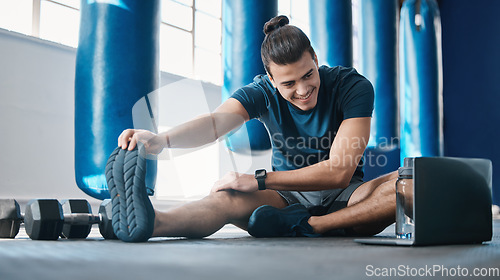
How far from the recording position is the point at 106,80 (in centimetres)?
184

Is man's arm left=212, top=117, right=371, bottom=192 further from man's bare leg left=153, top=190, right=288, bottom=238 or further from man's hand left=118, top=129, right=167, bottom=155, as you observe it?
man's hand left=118, top=129, right=167, bottom=155

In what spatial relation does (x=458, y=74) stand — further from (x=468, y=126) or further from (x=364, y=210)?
(x=364, y=210)

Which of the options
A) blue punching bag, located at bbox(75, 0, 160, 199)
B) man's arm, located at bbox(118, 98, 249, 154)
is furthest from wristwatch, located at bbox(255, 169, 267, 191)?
blue punching bag, located at bbox(75, 0, 160, 199)

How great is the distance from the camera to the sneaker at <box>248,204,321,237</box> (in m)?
1.35

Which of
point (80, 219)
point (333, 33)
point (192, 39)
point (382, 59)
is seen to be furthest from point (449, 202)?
point (192, 39)

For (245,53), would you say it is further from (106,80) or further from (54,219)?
(54,219)

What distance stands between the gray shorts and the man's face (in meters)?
0.28

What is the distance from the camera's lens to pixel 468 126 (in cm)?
593

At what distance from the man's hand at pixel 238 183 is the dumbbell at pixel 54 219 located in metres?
0.31

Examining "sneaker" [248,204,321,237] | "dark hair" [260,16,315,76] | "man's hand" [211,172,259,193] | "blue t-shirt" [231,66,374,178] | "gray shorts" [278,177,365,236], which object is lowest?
"sneaker" [248,204,321,237]

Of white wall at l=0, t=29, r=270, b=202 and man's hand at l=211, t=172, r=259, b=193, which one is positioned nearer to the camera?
man's hand at l=211, t=172, r=259, b=193

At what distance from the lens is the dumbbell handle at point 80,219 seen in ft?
4.38

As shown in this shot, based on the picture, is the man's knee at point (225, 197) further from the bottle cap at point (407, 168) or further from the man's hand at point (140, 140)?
the bottle cap at point (407, 168)

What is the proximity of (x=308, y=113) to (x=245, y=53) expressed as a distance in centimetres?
94
